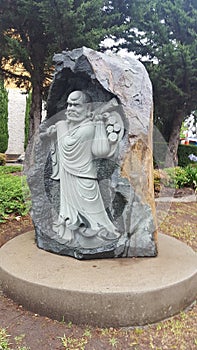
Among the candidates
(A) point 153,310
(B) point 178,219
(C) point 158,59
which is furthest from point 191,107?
(A) point 153,310

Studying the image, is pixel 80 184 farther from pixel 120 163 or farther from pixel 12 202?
pixel 12 202

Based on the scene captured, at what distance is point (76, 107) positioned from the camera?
341 centimetres

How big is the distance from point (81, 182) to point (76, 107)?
2.51 ft

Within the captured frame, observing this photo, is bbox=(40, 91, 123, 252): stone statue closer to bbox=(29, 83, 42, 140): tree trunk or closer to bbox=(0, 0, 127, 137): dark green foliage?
bbox=(0, 0, 127, 137): dark green foliage

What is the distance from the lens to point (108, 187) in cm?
345

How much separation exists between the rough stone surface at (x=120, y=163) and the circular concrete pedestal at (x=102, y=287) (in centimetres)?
21

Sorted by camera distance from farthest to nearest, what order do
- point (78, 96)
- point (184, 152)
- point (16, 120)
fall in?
1. point (16, 120)
2. point (184, 152)
3. point (78, 96)

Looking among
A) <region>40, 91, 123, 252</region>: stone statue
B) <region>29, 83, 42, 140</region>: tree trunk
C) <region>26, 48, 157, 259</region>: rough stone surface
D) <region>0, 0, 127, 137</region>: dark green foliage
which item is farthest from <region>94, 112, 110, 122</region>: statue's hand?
<region>29, 83, 42, 140</region>: tree trunk

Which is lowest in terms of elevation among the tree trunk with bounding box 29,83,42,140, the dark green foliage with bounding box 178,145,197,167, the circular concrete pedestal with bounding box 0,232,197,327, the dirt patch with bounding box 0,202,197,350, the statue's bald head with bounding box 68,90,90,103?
the dirt patch with bounding box 0,202,197,350

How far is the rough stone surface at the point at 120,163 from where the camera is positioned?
10.3 ft

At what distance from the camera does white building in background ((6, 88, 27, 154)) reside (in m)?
20.4

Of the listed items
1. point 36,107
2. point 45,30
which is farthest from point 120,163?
point 45,30

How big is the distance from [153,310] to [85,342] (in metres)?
0.60

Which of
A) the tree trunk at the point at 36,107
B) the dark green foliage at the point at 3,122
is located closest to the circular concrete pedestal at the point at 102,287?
the tree trunk at the point at 36,107
